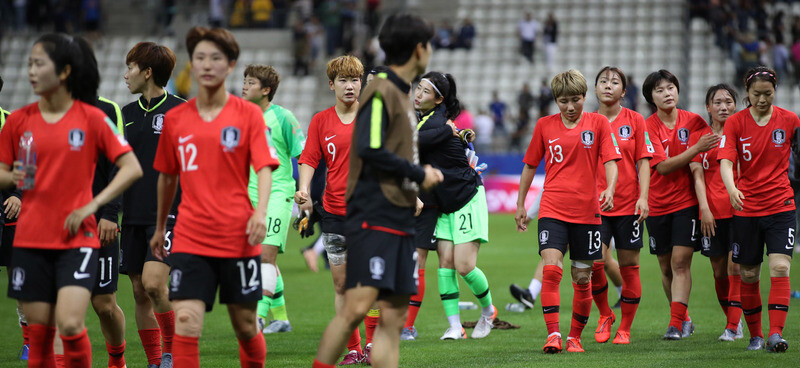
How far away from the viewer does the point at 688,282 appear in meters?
8.52

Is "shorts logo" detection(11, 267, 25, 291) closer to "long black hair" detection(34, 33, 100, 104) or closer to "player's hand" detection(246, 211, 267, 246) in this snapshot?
"long black hair" detection(34, 33, 100, 104)

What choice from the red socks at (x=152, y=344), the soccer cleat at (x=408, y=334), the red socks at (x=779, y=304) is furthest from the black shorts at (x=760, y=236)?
the red socks at (x=152, y=344)

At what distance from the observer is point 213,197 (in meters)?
5.11

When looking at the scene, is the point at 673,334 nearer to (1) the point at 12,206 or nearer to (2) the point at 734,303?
(2) the point at 734,303

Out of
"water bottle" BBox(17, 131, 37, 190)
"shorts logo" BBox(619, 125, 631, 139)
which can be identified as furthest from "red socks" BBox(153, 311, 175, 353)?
"shorts logo" BBox(619, 125, 631, 139)

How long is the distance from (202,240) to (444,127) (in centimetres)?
323

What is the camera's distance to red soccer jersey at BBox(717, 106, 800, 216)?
304 inches

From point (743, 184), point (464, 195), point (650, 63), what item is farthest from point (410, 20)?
point (650, 63)

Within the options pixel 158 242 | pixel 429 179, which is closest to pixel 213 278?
pixel 158 242

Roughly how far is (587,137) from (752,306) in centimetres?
199

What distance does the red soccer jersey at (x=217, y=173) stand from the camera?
16.7ft

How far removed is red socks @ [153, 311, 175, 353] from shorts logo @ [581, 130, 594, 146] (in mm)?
3455

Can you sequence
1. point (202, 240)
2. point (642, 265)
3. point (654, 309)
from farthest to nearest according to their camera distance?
1. point (642, 265)
2. point (654, 309)
3. point (202, 240)

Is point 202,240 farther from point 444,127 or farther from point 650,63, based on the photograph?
point 650,63
